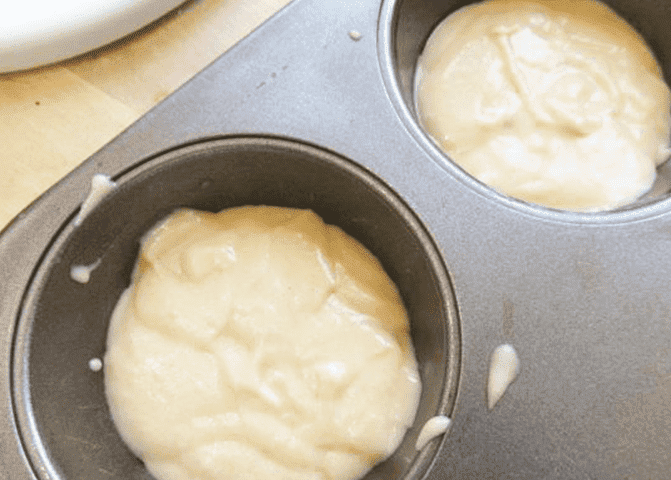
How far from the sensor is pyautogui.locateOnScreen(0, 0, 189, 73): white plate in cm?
104

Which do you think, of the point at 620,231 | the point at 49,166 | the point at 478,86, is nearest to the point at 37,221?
the point at 49,166

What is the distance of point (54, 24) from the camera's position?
1.05m

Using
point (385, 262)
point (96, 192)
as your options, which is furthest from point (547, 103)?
point (96, 192)

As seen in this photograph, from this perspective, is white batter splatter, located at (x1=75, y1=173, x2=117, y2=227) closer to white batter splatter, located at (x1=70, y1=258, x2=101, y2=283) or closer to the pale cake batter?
white batter splatter, located at (x1=70, y1=258, x2=101, y2=283)

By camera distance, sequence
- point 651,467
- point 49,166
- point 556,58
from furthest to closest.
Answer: point 556,58
point 49,166
point 651,467

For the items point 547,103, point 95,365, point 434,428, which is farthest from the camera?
point 547,103

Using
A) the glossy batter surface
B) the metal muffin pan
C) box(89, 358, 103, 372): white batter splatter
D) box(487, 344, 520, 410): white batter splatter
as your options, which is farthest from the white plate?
box(487, 344, 520, 410): white batter splatter

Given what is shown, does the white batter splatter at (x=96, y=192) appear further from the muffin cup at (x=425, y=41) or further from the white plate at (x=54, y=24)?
the muffin cup at (x=425, y=41)

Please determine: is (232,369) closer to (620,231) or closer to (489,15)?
(620,231)

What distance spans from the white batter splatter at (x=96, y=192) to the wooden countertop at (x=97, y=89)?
0.44 ft

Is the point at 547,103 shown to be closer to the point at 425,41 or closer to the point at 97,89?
the point at 425,41

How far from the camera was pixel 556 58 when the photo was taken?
1.17m

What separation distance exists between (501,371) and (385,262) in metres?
0.26

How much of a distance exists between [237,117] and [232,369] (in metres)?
0.37
